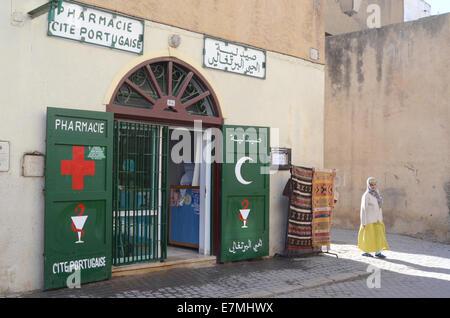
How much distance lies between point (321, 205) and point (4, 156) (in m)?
5.48

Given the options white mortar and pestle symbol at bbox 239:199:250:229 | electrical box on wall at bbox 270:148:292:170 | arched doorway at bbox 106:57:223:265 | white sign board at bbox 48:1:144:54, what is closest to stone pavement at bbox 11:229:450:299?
arched doorway at bbox 106:57:223:265

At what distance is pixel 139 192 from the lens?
703cm

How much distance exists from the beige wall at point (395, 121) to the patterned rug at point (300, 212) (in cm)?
464

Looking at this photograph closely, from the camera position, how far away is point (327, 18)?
15.6m

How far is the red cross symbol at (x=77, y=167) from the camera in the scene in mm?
5988

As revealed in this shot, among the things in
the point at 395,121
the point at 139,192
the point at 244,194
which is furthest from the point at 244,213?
the point at 395,121

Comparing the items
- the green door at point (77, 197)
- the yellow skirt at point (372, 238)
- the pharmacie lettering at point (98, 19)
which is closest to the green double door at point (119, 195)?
the green door at point (77, 197)

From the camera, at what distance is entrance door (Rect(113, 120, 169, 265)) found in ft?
22.1

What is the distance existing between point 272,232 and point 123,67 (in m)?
3.94

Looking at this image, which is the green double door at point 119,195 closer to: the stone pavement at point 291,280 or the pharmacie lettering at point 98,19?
the stone pavement at point 291,280

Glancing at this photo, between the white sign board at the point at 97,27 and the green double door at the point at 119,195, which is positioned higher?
the white sign board at the point at 97,27

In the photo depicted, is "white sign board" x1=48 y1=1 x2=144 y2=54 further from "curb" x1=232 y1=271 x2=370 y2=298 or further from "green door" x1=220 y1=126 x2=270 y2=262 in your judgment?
"curb" x1=232 y1=271 x2=370 y2=298

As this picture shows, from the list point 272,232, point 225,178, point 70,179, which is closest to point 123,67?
point 70,179
